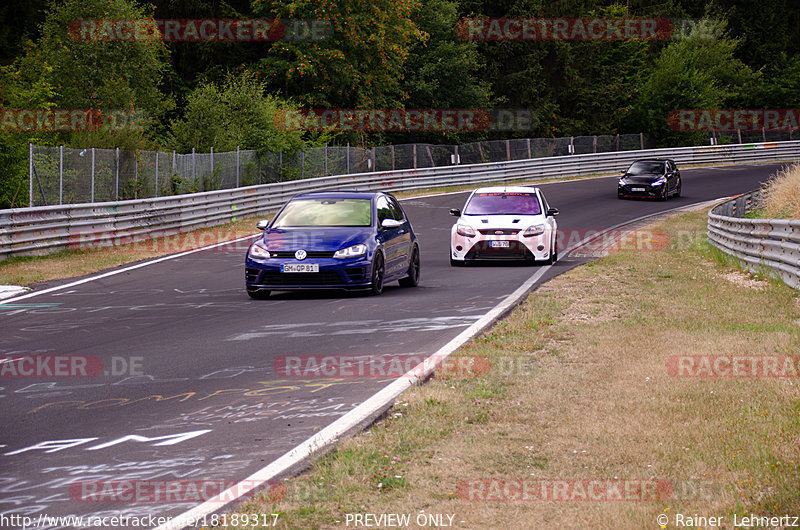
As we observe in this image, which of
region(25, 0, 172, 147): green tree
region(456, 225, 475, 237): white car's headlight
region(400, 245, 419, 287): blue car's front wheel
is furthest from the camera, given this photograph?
region(25, 0, 172, 147): green tree

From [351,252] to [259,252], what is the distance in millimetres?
1380

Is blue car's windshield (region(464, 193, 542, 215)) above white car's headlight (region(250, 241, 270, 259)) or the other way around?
above

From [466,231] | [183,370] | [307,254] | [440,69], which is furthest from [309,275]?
[440,69]

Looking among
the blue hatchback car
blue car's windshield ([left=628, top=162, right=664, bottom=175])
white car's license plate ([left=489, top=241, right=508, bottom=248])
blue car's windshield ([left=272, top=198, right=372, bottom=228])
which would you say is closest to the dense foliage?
blue car's windshield ([left=272, top=198, right=372, bottom=228])

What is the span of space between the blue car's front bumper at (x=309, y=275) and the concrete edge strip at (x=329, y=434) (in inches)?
143

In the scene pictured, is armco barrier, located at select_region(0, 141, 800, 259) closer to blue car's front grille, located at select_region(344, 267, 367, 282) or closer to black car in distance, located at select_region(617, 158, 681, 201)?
black car in distance, located at select_region(617, 158, 681, 201)

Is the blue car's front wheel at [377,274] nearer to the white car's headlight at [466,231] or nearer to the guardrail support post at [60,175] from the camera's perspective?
the white car's headlight at [466,231]

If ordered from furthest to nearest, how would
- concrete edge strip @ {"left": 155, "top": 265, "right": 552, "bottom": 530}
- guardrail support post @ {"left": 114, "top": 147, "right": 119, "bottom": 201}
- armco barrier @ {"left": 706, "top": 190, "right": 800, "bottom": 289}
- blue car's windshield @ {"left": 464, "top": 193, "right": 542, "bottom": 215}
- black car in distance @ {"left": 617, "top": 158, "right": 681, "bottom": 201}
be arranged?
black car in distance @ {"left": 617, "top": 158, "right": 681, "bottom": 201}, guardrail support post @ {"left": 114, "top": 147, "right": 119, "bottom": 201}, blue car's windshield @ {"left": 464, "top": 193, "right": 542, "bottom": 215}, armco barrier @ {"left": 706, "top": 190, "right": 800, "bottom": 289}, concrete edge strip @ {"left": 155, "top": 265, "right": 552, "bottom": 530}

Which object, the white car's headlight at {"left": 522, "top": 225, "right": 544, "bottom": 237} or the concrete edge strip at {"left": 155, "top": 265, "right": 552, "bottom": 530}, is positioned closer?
the concrete edge strip at {"left": 155, "top": 265, "right": 552, "bottom": 530}

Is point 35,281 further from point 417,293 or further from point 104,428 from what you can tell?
point 104,428

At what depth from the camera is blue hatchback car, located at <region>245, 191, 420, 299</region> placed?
14180mm

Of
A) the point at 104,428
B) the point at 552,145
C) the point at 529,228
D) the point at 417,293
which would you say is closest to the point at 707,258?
the point at 529,228

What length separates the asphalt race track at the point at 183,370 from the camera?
5.94 metres

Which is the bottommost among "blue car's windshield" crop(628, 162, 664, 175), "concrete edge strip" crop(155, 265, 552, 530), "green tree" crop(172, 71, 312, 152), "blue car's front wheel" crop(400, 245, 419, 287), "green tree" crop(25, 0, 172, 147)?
"concrete edge strip" crop(155, 265, 552, 530)
